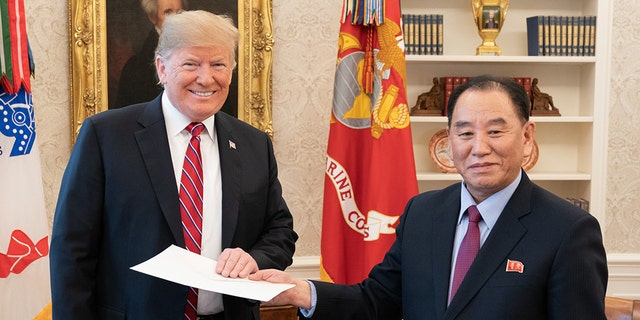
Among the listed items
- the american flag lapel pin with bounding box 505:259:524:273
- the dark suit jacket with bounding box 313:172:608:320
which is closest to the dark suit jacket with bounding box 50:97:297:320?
the dark suit jacket with bounding box 313:172:608:320

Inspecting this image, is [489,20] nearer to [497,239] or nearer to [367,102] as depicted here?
[367,102]

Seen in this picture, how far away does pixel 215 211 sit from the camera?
7.82 ft

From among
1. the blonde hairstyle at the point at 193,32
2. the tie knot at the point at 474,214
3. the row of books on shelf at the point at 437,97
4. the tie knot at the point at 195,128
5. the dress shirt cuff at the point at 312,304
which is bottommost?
the dress shirt cuff at the point at 312,304

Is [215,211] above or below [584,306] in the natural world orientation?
above

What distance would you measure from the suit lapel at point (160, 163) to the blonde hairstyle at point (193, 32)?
21cm

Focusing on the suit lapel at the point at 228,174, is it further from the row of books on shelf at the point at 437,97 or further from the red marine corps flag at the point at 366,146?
the row of books on shelf at the point at 437,97

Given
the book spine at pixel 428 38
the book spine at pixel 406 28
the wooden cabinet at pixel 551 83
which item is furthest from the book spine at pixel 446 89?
the book spine at pixel 406 28

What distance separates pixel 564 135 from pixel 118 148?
134 inches

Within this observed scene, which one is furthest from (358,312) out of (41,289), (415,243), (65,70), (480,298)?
(65,70)

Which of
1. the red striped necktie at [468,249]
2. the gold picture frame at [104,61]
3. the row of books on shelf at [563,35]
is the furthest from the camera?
the row of books on shelf at [563,35]

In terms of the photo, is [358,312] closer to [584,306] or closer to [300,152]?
[584,306]

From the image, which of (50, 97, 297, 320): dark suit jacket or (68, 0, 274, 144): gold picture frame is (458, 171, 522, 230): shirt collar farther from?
(68, 0, 274, 144): gold picture frame

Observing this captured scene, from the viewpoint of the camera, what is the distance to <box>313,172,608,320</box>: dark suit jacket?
185cm

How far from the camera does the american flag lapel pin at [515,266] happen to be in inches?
75.0
